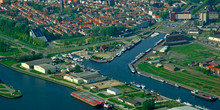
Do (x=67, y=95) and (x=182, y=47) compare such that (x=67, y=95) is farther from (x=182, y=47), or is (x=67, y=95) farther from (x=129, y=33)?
(x=129, y=33)

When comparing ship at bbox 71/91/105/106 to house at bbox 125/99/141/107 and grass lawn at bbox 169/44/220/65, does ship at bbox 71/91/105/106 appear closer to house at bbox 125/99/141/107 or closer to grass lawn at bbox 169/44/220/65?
house at bbox 125/99/141/107

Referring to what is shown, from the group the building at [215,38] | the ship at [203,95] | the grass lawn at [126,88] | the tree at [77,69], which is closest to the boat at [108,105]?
the grass lawn at [126,88]

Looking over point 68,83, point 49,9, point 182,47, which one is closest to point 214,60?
point 182,47

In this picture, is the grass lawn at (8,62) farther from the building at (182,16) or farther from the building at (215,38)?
the building at (182,16)

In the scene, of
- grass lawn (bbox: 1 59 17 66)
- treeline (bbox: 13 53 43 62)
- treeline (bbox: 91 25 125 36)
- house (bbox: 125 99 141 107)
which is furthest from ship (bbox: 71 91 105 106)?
treeline (bbox: 91 25 125 36)

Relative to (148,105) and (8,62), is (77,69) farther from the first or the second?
(148,105)
